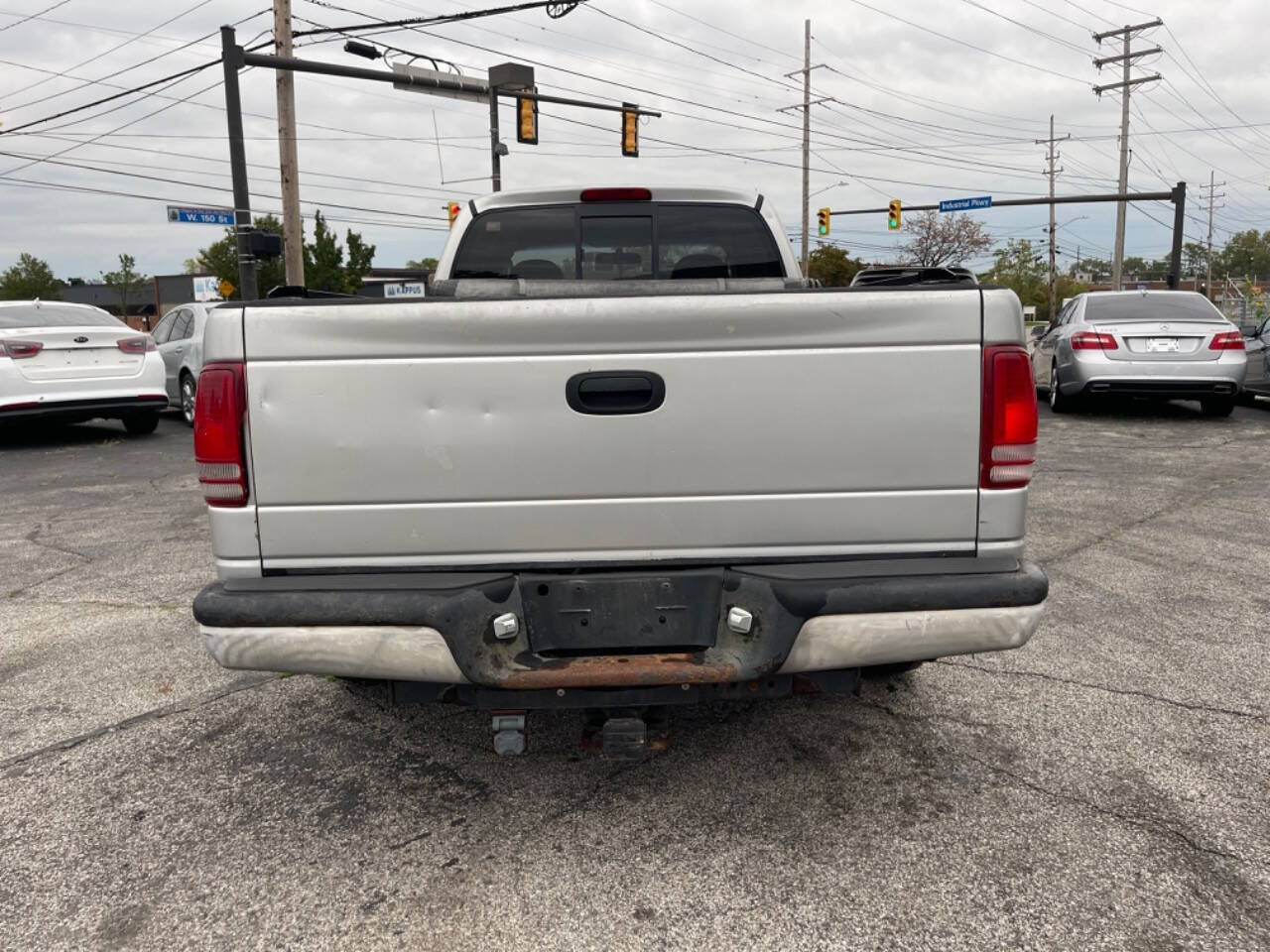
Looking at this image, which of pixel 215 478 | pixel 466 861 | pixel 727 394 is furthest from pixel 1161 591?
pixel 215 478

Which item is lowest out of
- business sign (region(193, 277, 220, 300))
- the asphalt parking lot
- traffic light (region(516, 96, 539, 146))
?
the asphalt parking lot

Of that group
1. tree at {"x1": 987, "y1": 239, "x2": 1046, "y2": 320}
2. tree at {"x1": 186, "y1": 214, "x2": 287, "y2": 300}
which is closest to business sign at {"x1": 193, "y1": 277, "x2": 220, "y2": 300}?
tree at {"x1": 186, "y1": 214, "x2": 287, "y2": 300}

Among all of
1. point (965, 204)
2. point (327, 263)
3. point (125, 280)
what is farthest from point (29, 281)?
point (965, 204)

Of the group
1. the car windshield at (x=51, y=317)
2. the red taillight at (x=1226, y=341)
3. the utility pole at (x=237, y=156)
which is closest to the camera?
the car windshield at (x=51, y=317)

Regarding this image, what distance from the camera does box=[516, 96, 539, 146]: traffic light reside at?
2153 centimetres

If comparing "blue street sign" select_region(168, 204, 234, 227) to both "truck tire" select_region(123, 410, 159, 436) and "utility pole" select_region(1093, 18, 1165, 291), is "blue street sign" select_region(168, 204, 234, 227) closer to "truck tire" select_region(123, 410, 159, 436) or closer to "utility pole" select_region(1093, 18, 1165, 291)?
"truck tire" select_region(123, 410, 159, 436)

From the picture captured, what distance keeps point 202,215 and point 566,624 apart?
1810cm

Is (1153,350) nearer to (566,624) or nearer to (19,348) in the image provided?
(566,624)

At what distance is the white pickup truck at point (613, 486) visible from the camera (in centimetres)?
270

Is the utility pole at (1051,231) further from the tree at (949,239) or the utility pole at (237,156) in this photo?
the utility pole at (237,156)

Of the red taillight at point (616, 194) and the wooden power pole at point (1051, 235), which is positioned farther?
the wooden power pole at point (1051, 235)

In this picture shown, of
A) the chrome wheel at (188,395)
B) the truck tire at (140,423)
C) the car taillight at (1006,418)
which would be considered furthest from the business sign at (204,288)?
the car taillight at (1006,418)

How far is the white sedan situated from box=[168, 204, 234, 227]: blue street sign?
6.10 meters

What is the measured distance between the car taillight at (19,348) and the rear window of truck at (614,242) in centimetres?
790
